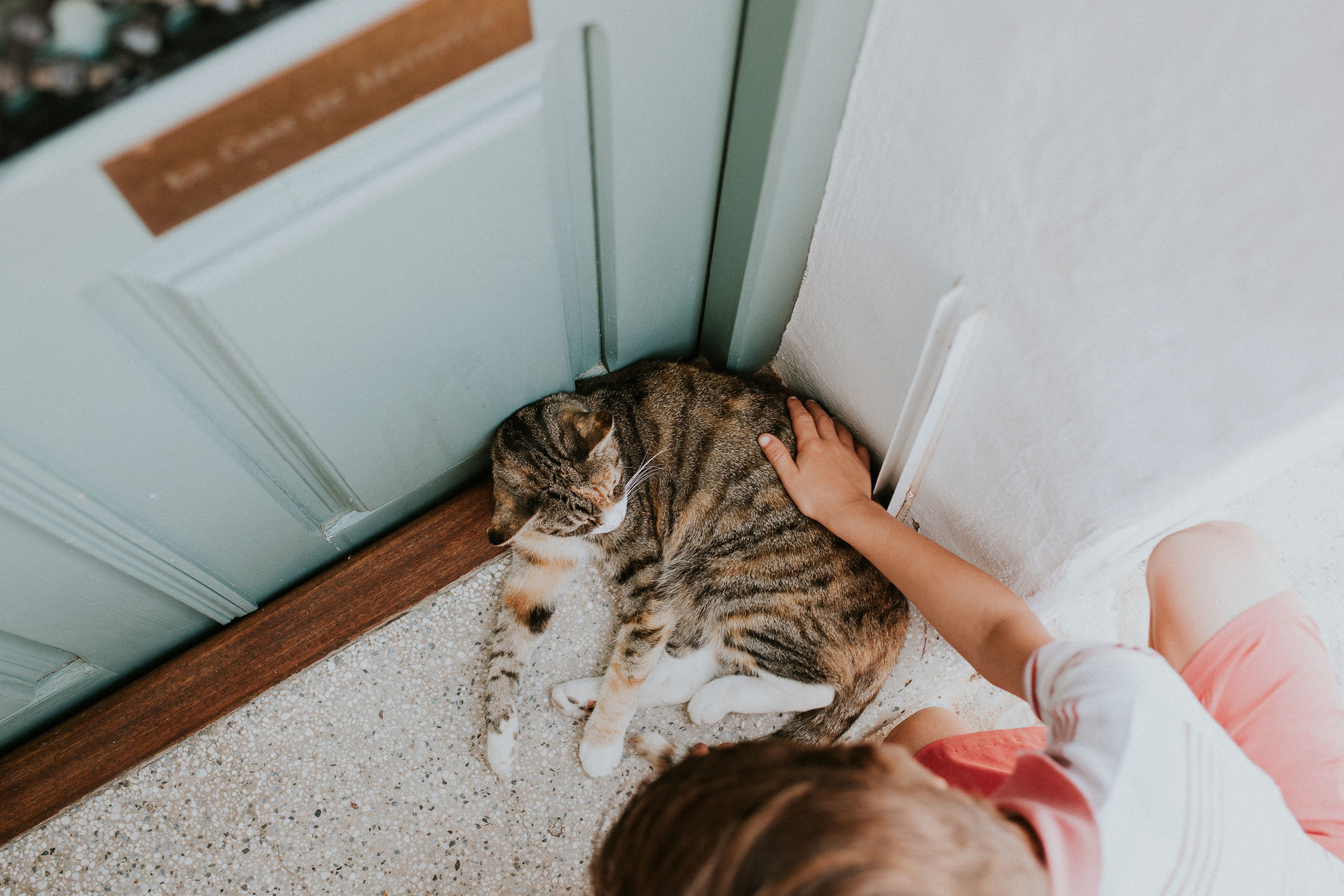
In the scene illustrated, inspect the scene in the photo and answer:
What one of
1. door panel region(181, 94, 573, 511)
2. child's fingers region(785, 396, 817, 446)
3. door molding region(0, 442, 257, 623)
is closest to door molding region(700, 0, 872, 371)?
child's fingers region(785, 396, 817, 446)

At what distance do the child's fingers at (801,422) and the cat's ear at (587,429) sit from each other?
263 millimetres

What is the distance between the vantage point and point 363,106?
0.59 meters

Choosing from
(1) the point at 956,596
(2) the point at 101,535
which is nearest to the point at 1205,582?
(1) the point at 956,596

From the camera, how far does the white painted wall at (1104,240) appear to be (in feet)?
1.56

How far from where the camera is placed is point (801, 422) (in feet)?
3.82

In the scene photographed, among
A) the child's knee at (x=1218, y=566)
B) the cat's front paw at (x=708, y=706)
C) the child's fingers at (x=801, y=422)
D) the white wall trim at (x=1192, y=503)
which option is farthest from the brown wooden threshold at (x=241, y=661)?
the child's knee at (x=1218, y=566)

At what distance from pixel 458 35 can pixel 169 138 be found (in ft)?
0.74

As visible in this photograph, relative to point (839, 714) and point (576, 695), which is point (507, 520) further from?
point (839, 714)

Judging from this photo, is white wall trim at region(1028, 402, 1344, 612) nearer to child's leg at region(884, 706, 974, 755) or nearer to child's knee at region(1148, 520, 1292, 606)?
child's knee at region(1148, 520, 1292, 606)

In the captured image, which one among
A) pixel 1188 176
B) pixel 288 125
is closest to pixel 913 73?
pixel 1188 176

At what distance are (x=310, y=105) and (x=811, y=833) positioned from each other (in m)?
0.63

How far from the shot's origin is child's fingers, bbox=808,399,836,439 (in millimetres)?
1159

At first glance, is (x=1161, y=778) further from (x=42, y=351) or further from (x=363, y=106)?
(x=42, y=351)

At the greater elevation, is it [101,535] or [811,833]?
[811,833]
